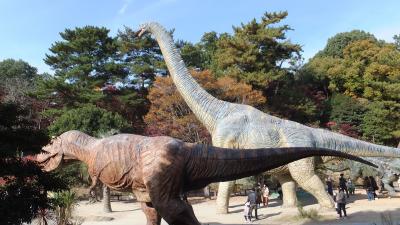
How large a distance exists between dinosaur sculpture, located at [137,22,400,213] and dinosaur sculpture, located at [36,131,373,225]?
582 centimetres

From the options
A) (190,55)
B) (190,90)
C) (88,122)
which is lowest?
(190,90)

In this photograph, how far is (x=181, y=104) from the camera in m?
20.2

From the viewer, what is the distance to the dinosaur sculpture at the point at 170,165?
488 cm

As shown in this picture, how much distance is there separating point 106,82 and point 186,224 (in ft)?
67.7

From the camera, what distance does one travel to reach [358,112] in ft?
91.0

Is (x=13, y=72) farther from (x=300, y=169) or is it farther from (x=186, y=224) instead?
(x=186, y=224)

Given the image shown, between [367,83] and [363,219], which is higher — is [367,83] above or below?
above

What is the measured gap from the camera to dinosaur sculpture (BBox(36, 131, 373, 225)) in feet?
16.0

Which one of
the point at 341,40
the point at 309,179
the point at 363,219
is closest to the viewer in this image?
the point at 363,219

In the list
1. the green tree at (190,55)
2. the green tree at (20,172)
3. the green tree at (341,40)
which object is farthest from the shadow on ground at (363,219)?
the green tree at (341,40)

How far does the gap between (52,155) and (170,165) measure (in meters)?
1.99

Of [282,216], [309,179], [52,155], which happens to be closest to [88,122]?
[282,216]

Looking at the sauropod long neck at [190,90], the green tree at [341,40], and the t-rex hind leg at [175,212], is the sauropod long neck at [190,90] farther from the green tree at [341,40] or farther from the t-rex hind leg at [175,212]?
the green tree at [341,40]

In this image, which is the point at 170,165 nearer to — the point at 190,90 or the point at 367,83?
the point at 190,90
